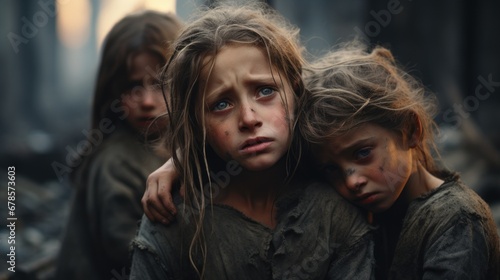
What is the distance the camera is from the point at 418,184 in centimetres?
242

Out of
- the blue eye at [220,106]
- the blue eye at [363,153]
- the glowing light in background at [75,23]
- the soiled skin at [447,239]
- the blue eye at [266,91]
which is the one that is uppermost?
the glowing light in background at [75,23]

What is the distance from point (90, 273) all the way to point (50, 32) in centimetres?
1666

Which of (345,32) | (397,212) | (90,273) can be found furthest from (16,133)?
(397,212)

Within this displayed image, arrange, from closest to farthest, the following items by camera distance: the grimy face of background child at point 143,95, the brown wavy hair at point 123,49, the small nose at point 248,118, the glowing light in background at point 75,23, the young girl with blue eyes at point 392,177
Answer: the small nose at point 248,118
the young girl with blue eyes at point 392,177
the grimy face of background child at point 143,95
the brown wavy hair at point 123,49
the glowing light in background at point 75,23

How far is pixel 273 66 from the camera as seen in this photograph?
2.18 m

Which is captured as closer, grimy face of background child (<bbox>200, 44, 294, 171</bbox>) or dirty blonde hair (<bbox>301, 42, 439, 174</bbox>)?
grimy face of background child (<bbox>200, 44, 294, 171</bbox>)

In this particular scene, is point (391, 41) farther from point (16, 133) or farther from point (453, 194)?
point (16, 133)

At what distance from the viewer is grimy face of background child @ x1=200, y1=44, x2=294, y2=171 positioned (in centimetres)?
208

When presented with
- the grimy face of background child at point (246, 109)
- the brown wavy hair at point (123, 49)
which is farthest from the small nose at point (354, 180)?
the brown wavy hair at point (123, 49)

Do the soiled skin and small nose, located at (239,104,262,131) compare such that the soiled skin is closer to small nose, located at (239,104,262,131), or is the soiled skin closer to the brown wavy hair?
small nose, located at (239,104,262,131)

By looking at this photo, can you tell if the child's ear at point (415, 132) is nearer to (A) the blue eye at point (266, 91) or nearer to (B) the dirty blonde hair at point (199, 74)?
(B) the dirty blonde hair at point (199, 74)

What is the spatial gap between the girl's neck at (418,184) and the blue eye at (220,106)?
754 mm

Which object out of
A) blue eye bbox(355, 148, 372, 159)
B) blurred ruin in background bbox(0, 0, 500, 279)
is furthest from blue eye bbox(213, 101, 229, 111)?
blurred ruin in background bbox(0, 0, 500, 279)

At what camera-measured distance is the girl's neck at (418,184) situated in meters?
2.40
